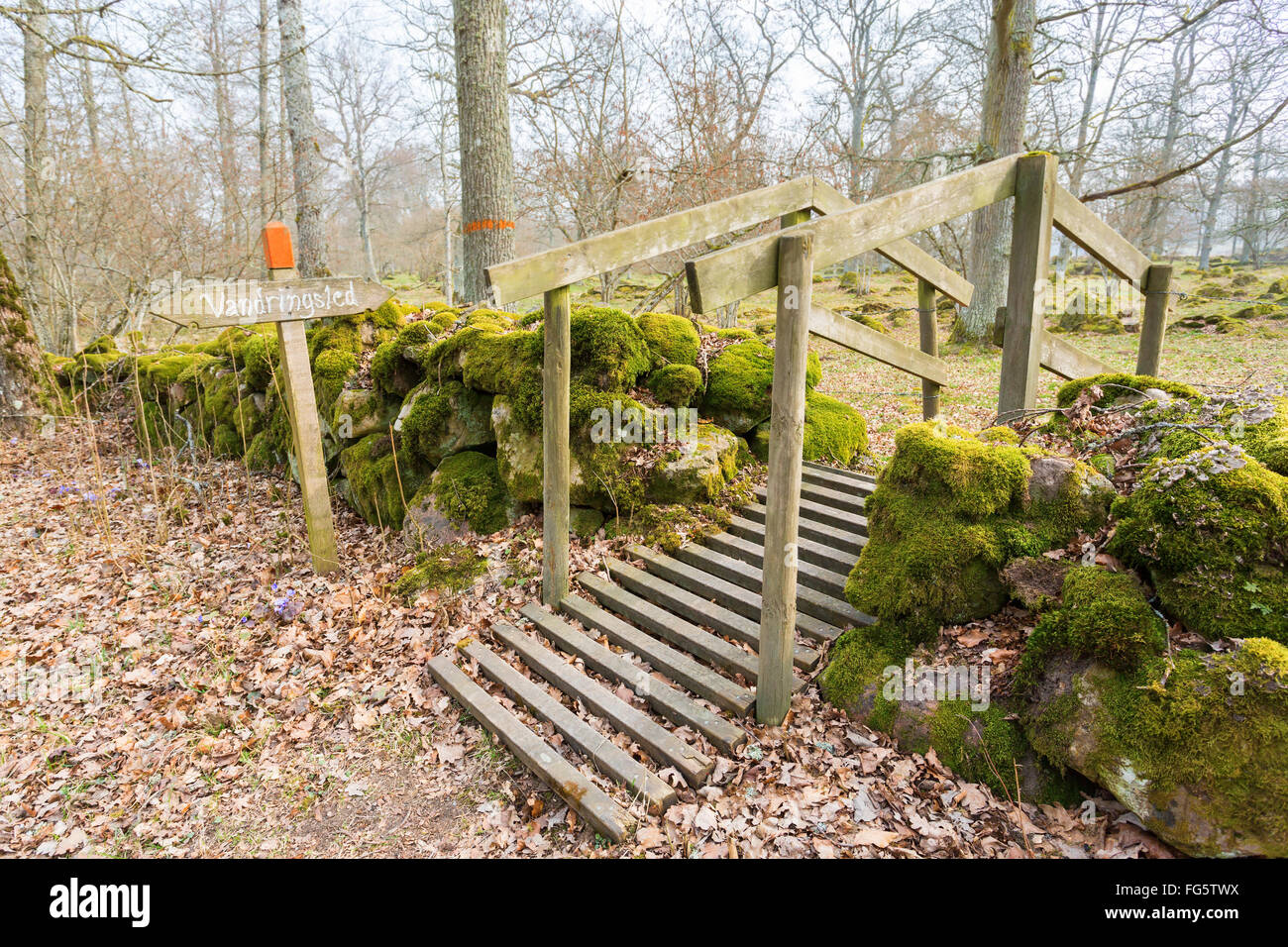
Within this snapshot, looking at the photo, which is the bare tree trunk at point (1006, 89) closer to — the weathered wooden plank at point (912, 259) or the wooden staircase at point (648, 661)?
the weathered wooden plank at point (912, 259)

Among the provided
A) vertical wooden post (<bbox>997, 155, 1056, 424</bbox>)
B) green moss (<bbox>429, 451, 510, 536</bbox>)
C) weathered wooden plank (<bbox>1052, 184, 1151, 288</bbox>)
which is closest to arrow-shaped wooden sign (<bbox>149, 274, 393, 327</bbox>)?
green moss (<bbox>429, 451, 510, 536</bbox>)

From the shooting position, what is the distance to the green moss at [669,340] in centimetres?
562

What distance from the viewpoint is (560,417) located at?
4117 mm

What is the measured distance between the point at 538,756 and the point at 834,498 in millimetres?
2948

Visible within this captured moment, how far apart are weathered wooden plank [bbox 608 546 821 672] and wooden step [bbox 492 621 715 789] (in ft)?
2.43

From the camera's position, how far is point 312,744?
3717 millimetres

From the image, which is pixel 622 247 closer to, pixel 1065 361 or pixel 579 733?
pixel 579 733

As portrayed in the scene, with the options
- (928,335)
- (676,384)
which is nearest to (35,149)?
(676,384)

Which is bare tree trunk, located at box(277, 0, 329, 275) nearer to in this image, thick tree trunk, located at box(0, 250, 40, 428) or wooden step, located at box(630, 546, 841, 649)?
thick tree trunk, located at box(0, 250, 40, 428)

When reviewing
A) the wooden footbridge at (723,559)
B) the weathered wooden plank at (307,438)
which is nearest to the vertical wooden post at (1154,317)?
the wooden footbridge at (723,559)

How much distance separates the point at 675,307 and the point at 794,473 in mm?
8268

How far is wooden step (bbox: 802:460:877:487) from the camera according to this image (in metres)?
5.17

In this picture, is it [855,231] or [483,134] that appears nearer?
[855,231]

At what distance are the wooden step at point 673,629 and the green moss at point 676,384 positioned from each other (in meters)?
1.68
